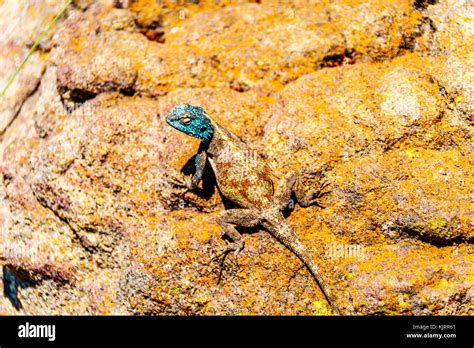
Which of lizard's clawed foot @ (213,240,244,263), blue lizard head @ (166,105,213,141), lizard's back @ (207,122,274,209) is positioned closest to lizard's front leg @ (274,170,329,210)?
lizard's back @ (207,122,274,209)

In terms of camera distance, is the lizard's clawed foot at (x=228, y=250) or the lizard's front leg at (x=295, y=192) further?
the lizard's front leg at (x=295, y=192)

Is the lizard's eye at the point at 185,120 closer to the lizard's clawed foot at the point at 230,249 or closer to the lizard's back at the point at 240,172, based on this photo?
the lizard's back at the point at 240,172

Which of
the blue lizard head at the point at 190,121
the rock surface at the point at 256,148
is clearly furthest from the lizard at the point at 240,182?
the rock surface at the point at 256,148

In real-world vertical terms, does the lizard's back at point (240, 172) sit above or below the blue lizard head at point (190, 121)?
below

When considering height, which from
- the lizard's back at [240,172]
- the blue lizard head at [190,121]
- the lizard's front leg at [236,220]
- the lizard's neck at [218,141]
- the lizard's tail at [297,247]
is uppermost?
the blue lizard head at [190,121]

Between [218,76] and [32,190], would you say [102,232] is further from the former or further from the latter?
[218,76]

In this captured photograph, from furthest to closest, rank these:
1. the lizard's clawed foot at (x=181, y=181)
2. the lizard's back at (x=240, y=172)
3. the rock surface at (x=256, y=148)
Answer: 1. the lizard's clawed foot at (x=181, y=181)
2. the lizard's back at (x=240, y=172)
3. the rock surface at (x=256, y=148)
